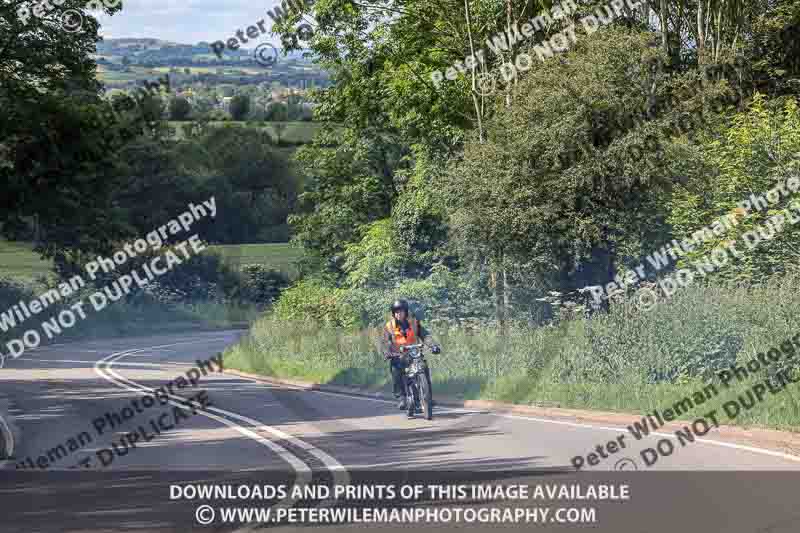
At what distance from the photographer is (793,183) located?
31.9m

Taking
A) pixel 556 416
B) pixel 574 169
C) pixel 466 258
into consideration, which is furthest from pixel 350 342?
pixel 556 416

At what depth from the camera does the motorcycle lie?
1870 centimetres

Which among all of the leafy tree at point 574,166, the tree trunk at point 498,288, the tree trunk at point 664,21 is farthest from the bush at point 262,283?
the leafy tree at point 574,166

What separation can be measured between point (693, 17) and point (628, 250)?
1608 cm

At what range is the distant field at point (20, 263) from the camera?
7312 centimetres

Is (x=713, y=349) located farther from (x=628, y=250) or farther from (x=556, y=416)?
(x=628, y=250)

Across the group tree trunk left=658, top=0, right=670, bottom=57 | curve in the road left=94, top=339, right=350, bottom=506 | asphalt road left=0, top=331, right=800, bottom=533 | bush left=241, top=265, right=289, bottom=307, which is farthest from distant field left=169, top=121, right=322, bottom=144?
asphalt road left=0, top=331, right=800, bottom=533

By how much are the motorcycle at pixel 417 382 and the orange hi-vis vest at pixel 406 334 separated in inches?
4.8

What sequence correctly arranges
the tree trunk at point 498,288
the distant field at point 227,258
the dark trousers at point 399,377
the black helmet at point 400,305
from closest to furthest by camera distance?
the black helmet at point 400,305 < the dark trousers at point 399,377 < the tree trunk at point 498,288 < the distant field at point 227,258

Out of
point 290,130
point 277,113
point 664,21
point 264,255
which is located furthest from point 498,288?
point 277,113

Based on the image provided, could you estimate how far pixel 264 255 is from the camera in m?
92.2

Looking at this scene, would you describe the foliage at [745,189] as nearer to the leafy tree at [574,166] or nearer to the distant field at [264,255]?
the leafy tree at [574,166]

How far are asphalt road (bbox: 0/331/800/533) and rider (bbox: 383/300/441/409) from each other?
35.9 inches

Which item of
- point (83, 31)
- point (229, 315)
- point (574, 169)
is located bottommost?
point (229, 315)
